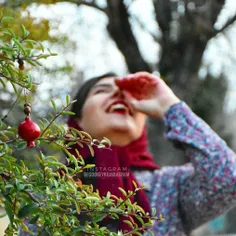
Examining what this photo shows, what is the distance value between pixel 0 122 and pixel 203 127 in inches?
44.7

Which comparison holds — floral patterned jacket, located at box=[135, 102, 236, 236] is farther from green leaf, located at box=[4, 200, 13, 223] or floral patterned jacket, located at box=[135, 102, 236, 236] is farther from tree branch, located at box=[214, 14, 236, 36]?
tree branch, located at box=[214, 14, 236, 36]

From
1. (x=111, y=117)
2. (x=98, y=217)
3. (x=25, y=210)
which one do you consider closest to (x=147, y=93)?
(x=111, y=117)

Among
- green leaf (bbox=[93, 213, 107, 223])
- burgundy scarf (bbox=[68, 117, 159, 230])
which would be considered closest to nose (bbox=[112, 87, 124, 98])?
burgundy scarf (bbox=[68, 117, 159, 230])

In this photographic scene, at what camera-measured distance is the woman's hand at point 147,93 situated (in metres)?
1.93

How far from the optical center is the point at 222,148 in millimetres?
1851

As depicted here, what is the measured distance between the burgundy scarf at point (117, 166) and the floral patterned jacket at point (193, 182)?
5cm

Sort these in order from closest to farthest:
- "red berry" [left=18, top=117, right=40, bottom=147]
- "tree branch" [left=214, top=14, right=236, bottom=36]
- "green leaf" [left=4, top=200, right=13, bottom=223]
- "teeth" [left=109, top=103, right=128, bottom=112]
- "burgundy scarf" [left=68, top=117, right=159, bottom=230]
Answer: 1. "green leaf" [left=4, top=200, right=13, bottom=223]
2. "red berry" [left=18, top=117, right=40, bottom=147]
3. "burgundy scarf" [left=68, top=117, right=159, bottom=230]
4. "teeth" [left=109, top=103, right=128, bottom=112]
5. "tree branch" [left=214, top=14, right=236, bottom=36]

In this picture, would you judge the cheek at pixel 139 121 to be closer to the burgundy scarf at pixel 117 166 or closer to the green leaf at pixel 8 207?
the burgundy scarf at pixel 117 166

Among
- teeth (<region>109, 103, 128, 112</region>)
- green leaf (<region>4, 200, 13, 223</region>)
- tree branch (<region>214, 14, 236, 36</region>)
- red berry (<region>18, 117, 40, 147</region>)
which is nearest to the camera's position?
green leaf (<region>4, 200, 13, 223</region>)

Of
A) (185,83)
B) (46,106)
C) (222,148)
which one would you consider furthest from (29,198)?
(185,83)

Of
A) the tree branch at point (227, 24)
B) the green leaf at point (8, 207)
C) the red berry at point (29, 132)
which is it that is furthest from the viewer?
the tree branch at point (227, 24)

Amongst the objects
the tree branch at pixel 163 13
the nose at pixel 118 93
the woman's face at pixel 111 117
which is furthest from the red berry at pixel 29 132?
the tree branch at pixel 163 13

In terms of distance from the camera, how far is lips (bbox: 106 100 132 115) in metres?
1.92

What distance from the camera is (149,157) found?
2.04 meters
